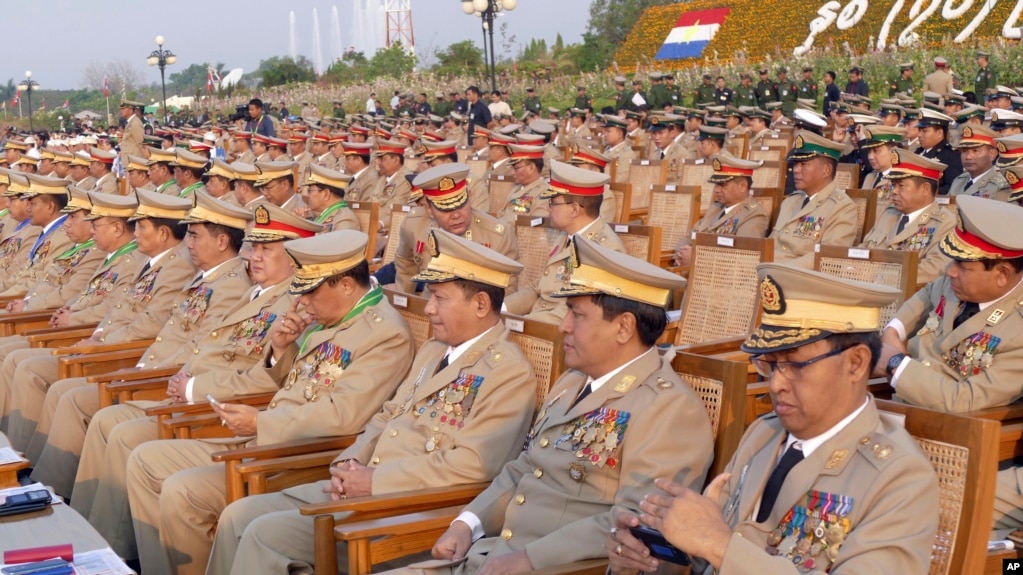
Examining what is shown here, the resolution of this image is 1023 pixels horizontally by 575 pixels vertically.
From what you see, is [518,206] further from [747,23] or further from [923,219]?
[747,23]

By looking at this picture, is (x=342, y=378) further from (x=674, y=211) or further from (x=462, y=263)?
(x=674, y=211)

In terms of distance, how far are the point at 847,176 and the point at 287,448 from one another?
5256 mm

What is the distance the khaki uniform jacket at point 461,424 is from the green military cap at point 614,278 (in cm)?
60

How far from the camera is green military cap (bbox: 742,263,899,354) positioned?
2.20 meters

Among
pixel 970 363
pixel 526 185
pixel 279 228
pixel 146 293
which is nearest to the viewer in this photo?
pixel 970 363

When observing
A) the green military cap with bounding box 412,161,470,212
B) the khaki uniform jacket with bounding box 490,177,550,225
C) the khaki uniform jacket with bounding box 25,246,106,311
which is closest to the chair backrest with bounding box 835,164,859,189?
the khaki uniform jacket with bounding box 490,177,550,225

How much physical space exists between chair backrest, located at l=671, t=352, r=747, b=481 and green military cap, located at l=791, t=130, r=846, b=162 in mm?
3980

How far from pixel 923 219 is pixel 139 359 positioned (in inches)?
157

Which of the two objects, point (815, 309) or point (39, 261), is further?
point (39, 261)

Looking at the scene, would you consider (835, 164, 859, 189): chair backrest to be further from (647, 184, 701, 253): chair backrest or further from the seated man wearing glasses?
the seated man wearing glasses

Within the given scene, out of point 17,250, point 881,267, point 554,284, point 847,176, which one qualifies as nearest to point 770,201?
point 847,176

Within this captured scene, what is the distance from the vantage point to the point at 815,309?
7.27ft

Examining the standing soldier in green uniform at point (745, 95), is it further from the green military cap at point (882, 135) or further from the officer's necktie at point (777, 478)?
the officer's necktie at point (777, 478)

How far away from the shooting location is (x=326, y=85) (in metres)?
36.6
